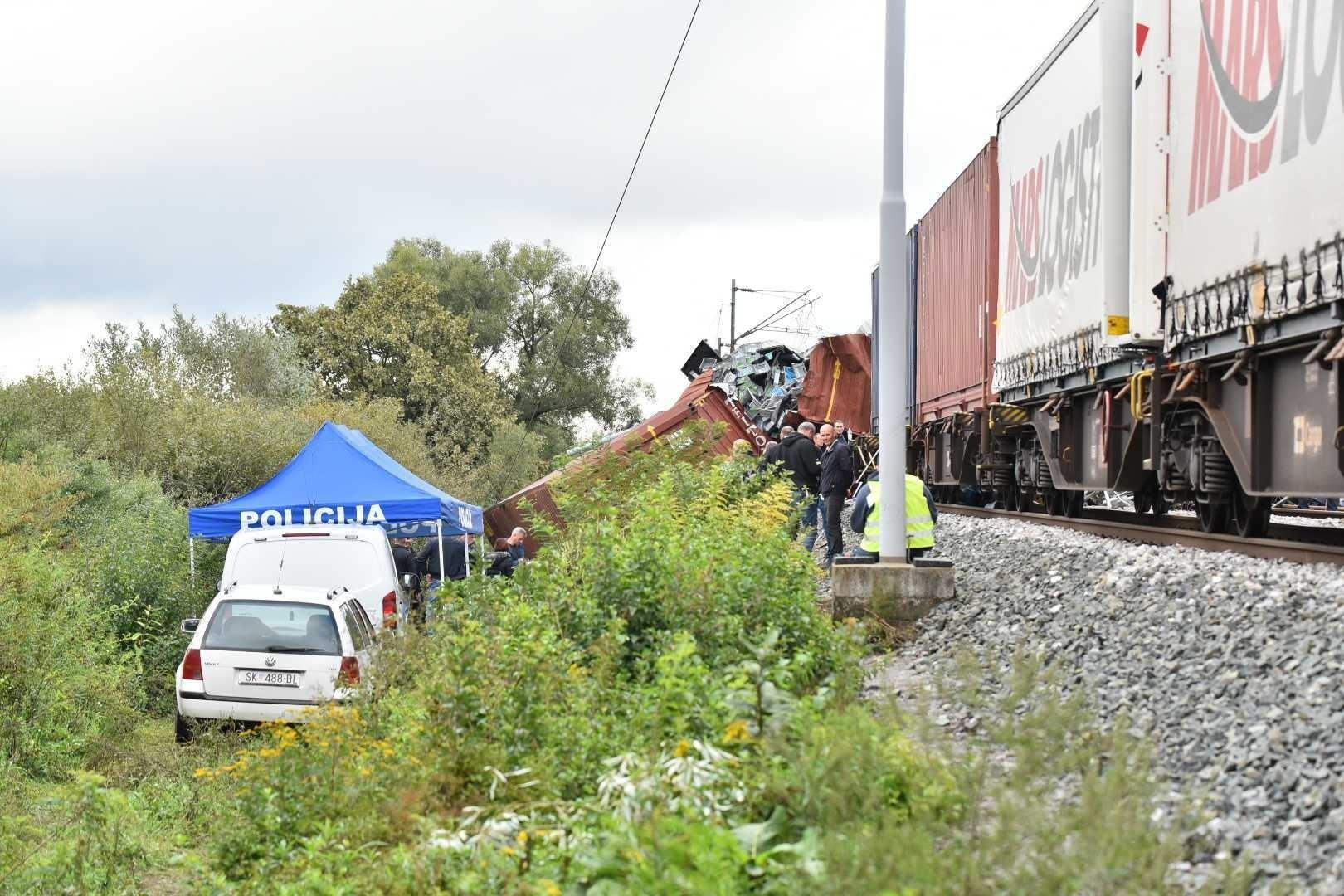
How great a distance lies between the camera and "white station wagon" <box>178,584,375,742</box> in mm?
12188

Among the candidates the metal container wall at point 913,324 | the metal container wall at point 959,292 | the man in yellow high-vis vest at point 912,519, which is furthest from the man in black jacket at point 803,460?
the man in yellow high-vis vest at point 912,519

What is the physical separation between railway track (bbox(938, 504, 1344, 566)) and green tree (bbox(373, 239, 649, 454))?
158 ft

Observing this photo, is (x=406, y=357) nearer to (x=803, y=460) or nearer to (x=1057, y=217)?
(x=803, y=460)

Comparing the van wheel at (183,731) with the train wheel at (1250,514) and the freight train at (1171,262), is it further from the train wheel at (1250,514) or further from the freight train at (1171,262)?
the train wheel at (1250,514)

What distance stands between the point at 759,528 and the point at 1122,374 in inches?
129

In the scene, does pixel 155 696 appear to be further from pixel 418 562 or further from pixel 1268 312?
pixel 1268 312

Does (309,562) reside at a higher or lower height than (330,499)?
lower

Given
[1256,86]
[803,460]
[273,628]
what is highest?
[1256,86]

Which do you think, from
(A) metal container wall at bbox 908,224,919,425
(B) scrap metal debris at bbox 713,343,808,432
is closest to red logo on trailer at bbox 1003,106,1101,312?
(A) metal container wall at bbox 908,224,919,425

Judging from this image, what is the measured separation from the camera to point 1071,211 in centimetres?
1225

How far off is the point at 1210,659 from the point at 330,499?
13.1m

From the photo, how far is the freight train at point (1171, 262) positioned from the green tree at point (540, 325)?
47.2 metres

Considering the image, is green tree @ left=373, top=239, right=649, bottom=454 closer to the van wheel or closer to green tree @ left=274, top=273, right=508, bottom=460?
green tree @ left=274, top=273, right=508, bottom=460

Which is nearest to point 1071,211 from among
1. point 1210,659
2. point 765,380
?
point 1210,659
